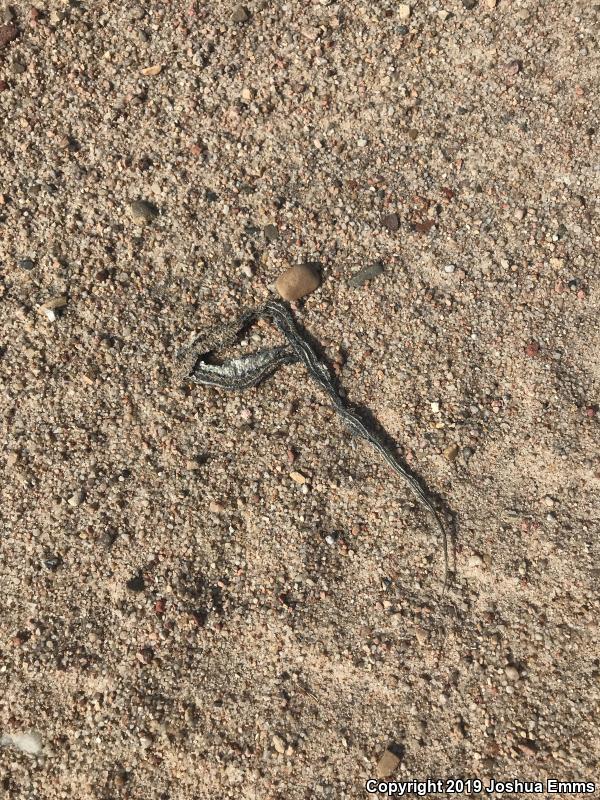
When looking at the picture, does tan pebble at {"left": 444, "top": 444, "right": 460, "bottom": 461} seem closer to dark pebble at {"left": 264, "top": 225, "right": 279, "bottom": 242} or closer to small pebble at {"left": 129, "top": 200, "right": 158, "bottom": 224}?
dark pebble at {"left": 264, "top": 225, "right": 279, "bottom": 242}

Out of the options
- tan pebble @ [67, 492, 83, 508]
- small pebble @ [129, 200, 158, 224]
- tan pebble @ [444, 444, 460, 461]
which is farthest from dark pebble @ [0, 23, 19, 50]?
tan pebble @ [444, 444, 460, 461]

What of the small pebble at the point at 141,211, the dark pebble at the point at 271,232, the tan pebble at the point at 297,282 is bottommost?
the tan pebble at the point at 297,282

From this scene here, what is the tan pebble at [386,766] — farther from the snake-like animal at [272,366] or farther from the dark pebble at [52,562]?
the dark pebble at [52,562]

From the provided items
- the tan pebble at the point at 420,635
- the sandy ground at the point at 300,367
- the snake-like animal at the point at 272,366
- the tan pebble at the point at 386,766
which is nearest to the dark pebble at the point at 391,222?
the sandy ground at the point at 300,367

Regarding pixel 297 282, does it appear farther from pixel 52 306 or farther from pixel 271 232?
pixel 52 306

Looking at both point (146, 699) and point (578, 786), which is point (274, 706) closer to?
point (146, 699)

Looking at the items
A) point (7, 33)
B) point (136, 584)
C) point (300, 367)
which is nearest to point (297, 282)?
point (300, 367)
